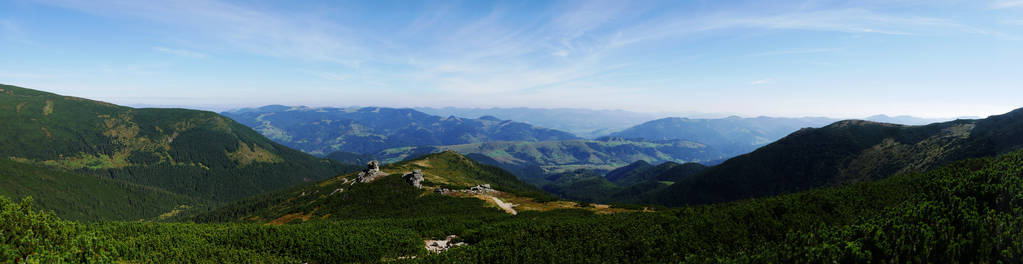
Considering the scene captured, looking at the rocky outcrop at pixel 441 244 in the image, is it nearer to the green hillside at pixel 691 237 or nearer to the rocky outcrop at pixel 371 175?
the green hillside at pixel 691 237

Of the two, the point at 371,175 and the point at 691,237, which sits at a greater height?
the point at 691,237

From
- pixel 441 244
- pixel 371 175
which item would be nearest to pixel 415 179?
pixel 371 175

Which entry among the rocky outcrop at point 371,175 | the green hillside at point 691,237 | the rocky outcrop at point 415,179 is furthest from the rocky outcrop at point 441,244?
the rocky outcrop at point 371,175

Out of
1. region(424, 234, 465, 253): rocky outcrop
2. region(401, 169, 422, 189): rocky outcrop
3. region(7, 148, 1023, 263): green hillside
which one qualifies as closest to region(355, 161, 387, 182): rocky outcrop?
region(401, 169, 422, 189): rocky outcrop

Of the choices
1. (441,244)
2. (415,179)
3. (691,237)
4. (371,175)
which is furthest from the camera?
(371,175)

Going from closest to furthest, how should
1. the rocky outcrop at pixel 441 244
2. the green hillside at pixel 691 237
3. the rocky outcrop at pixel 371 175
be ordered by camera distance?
the green hillside at pixel 691 237, the rocky outcrop at pixel 441 244, the rocky outcrop at pixel 371 175

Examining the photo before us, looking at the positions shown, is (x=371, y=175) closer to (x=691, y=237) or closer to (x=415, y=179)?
(x=415, y=179)

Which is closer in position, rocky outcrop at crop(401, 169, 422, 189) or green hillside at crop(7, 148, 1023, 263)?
green hillside at crop(7, 148, 1023, 263)

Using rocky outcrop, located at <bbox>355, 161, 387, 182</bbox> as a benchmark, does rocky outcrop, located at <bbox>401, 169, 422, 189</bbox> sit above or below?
above

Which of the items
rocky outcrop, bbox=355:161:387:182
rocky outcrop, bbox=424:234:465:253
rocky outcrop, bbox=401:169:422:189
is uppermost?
rocky outcrop, bbox=424:234:465:253

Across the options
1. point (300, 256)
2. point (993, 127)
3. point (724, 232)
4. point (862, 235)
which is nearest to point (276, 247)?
point (300, 256)

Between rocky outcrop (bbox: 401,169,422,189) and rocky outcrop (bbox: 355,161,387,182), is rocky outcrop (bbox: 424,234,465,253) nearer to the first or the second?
rocky outcrop (bbox: 401,169,422,189)

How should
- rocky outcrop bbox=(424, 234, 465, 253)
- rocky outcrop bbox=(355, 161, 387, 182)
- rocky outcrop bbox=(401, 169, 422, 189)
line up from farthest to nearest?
rocky outcrop bbox=(355, 161, 387, 182) < rocky outcrop bbox=(401, 169, 422, 189) < rocky outcrop bbox=(424, 234, 465, 253)
